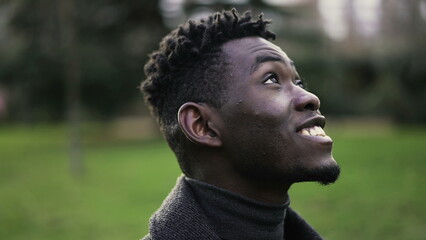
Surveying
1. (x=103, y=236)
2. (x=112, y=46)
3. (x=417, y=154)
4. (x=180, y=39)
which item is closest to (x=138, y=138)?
(x=112, y=46)

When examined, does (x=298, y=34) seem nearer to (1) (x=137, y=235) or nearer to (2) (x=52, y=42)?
(2) (x=52, y=42)

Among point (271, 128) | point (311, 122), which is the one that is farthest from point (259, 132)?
point (311, 122)

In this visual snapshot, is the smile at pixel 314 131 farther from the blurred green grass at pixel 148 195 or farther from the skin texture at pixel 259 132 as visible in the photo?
the blurred green grass at pixel 148 195

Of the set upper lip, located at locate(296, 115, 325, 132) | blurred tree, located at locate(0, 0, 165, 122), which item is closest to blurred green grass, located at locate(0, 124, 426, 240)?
upper lip, located at locate(296, 115, 325, 132)

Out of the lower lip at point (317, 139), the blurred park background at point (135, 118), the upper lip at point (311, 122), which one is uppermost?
the upper lip at point (311, 122)

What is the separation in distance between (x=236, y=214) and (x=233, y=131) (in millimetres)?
362

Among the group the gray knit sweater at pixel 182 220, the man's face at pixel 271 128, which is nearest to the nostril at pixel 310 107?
the man's face at pixel 271 128

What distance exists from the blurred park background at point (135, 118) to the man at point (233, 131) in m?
4.40

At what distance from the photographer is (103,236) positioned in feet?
23.5

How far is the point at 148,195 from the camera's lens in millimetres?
9789

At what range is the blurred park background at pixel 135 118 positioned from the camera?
7982 millimetres

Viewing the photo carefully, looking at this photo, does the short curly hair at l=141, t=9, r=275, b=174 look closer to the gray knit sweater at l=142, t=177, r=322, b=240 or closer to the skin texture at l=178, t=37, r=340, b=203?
the skin texture at l=178, t=37, r=340, b=203

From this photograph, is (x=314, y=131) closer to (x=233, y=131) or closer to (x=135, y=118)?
(x=233, y=131)

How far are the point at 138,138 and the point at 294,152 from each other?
20.9 m
